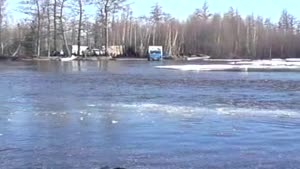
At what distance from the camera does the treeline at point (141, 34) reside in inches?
4109

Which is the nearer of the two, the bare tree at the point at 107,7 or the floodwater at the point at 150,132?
the floodwater at the point at 150,132

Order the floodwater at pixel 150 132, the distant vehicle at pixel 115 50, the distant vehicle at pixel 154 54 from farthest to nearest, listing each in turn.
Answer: the distant vehicle at pixel 115 50 → the distant vehicle at pixel 154 54 → the floodwater at pixel 150 132

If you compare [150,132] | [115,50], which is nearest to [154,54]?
[115,50]

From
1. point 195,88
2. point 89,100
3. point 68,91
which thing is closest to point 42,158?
point 89,100

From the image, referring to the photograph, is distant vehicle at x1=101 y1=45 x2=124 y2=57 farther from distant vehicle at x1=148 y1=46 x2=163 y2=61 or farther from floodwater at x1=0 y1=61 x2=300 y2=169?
floodwater at x1=0 y1=61 x2=300 y2=169

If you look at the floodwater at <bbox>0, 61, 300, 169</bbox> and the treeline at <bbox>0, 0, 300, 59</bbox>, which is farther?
the treeline at <bbox>0, 0, 300, 59</bbox>

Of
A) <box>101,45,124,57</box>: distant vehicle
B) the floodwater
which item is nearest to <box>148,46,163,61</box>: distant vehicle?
<box>101,45,124,57</box>: distant vehicle

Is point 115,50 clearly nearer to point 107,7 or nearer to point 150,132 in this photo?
point 107,7

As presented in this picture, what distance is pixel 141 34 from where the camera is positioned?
386 ft

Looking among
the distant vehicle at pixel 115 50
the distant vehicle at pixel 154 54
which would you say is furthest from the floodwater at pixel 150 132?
the distant vehicle at pixel 115 50

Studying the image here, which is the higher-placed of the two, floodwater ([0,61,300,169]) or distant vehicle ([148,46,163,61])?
distant vehicle ([148,46,163,61])

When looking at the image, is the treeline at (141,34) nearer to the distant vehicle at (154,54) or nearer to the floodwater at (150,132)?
the distant vehicle at (154,54)

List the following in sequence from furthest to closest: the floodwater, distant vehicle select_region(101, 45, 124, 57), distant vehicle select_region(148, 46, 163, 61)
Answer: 1. distant vehicle select_region(101, 45, 124, 57)
2. distant vehicle select_region(148, 46, 163, 61)
3. the floodwater

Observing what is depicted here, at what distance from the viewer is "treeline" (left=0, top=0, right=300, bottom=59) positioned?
104375 mm
